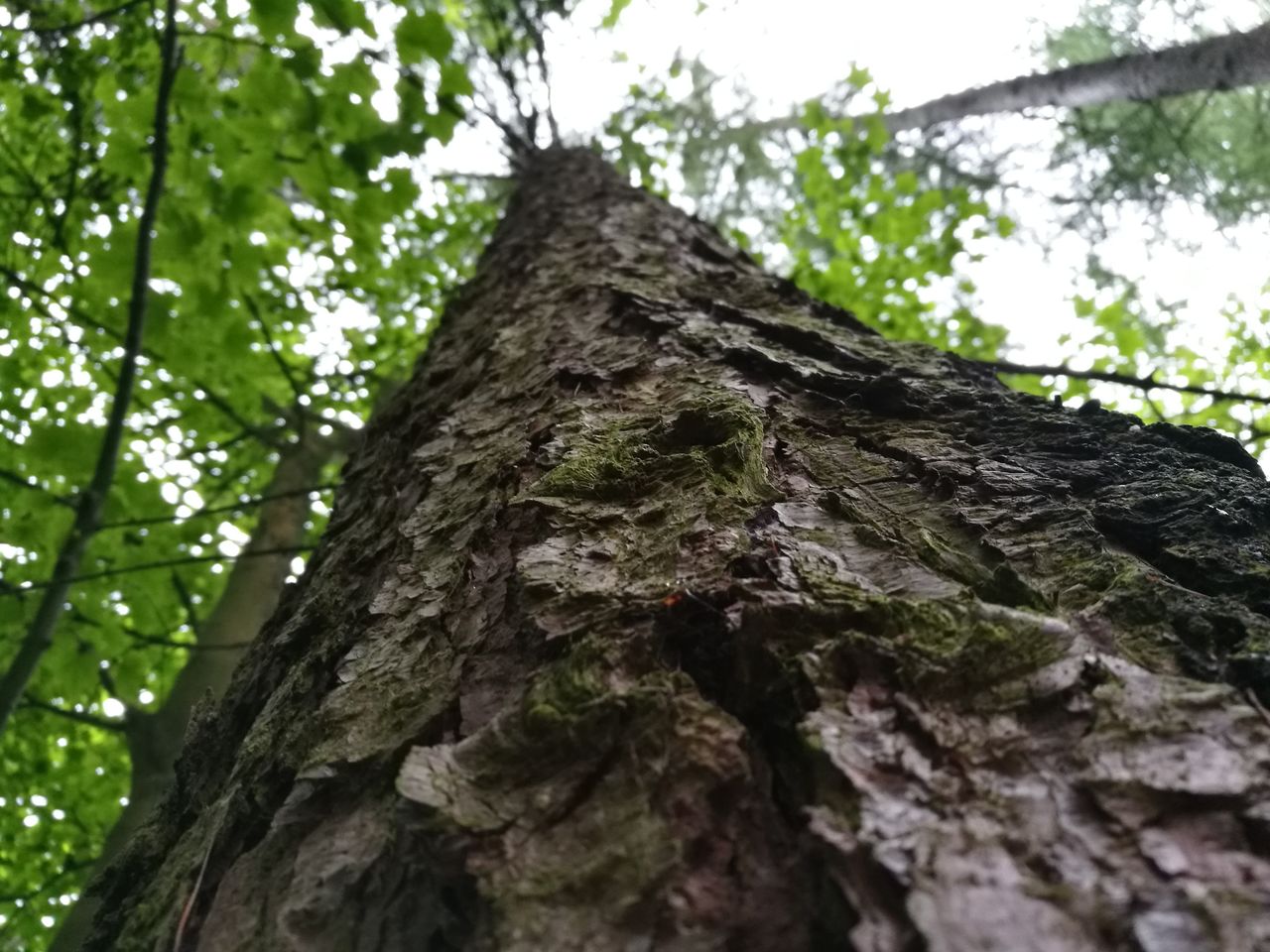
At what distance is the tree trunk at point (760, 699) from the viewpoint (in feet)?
1.84

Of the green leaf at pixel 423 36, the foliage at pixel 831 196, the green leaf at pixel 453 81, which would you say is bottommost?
the green leaf at pixel 423 36

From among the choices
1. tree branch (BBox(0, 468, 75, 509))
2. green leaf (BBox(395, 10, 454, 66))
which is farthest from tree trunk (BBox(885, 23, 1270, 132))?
tree branch (BBox(0, 468, 75, 509))

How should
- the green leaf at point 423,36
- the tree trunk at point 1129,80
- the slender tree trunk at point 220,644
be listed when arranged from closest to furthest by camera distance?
the green leaf at point 423,36
the slender tree trunk at point 220,644
the tree trunk at point 1129,80

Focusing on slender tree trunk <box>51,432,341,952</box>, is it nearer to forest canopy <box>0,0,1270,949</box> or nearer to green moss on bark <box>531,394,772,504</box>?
forest canopy <box>0,0,1270,949</box>

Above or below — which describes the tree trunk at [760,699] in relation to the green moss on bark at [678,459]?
below

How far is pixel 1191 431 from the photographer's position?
121 centimetres

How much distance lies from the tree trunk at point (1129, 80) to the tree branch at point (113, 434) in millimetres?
5826

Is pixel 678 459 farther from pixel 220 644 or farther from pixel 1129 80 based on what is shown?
pixel 1129 80

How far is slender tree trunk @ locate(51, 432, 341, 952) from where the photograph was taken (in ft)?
9.59

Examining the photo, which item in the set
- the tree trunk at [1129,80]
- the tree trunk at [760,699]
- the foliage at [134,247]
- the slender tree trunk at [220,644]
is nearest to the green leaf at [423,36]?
the foliage at [134,247]

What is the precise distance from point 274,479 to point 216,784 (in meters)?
3.94

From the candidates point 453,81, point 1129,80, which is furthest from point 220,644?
point 1129,80

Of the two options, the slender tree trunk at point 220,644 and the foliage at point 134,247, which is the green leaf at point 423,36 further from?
the slender tree trunk at point 220,644

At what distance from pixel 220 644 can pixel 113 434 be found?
128 cm
